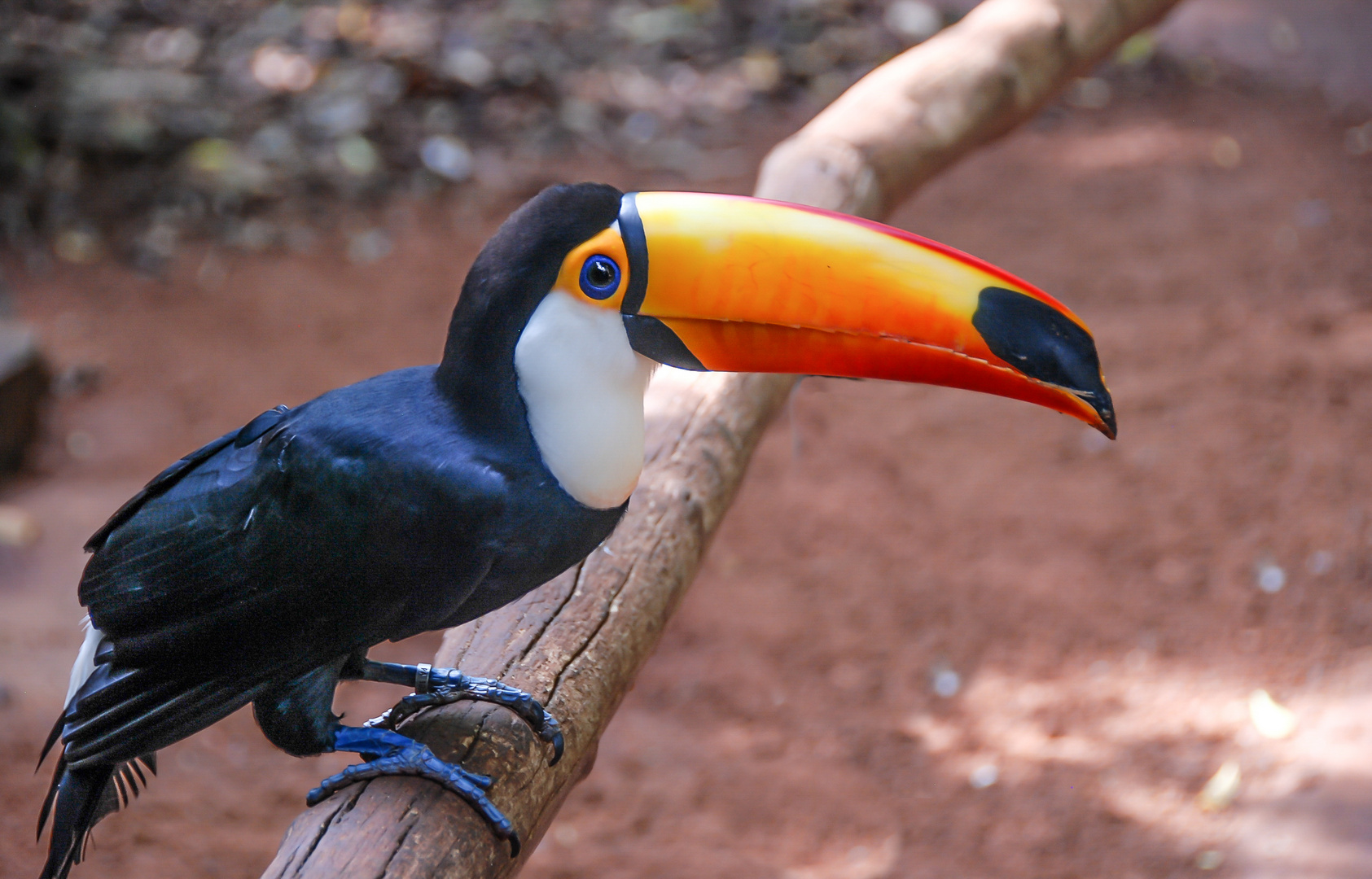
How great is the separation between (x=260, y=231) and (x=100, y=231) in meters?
0.85

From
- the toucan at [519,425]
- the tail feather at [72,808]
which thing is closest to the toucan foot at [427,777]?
the toucan at [519,425]

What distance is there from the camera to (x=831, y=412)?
16.9 feet

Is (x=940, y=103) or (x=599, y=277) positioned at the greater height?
(x=599, y=277)

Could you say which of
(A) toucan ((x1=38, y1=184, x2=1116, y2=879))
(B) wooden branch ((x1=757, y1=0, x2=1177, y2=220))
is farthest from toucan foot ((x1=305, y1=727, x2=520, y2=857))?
(B) wooden branch ((x1=757, y1=0, x2=1177, y2=220))

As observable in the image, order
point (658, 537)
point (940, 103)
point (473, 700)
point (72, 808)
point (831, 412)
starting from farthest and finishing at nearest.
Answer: point (831, 412) → point (940, 103) → point (658, 537) → point (473, 700) → point (72, 808)

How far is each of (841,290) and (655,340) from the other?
0.31 m

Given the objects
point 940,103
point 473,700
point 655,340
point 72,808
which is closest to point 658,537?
point 473,700

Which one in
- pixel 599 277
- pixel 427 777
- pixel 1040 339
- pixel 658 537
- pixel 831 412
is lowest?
pixel 831 412

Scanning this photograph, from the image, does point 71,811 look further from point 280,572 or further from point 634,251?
point 634,251

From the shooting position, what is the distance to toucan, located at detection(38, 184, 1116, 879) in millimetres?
1848

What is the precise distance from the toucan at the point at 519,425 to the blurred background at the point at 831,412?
161 centimetres

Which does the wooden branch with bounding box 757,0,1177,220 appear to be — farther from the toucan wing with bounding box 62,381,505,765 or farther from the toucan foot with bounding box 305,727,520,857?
the toucan foot with bounding box 305,727,520,857

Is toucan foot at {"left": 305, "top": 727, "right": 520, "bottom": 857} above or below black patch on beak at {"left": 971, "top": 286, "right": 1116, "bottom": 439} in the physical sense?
below

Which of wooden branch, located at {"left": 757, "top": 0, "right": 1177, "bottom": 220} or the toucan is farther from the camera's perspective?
wooden branch, located at {"left": 757, "top": 0, "right": 1177, "bottom": 220}
